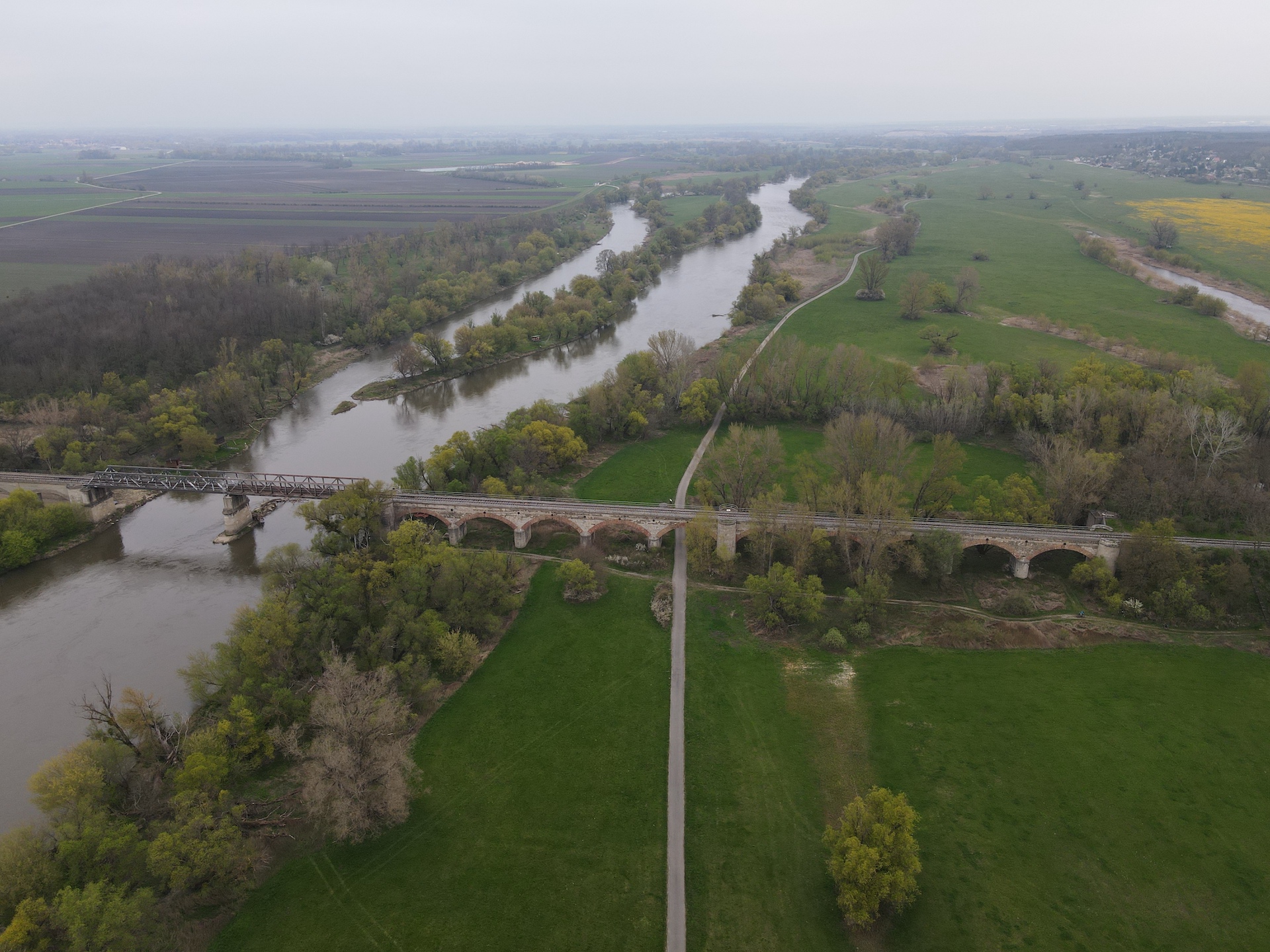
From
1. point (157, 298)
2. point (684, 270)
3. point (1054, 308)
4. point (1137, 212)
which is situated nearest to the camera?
point (157, 298)

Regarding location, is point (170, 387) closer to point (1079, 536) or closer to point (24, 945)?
point (24, 945)

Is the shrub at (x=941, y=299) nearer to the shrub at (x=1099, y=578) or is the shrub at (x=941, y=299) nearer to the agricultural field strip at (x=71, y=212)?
the shrub at (x=1099, y=578)

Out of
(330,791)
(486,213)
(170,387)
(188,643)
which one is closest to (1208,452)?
(330,791)

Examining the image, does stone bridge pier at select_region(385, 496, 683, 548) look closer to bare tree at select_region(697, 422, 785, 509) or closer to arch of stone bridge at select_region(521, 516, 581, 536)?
arch of stone bridge at select_region(521, 516, 581, 536)

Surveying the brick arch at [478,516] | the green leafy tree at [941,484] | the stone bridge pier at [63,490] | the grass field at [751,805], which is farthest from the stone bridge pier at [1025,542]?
the stone bridge pier at [63,490]

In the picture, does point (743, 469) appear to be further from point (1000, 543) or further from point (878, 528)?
point (1000, 543)

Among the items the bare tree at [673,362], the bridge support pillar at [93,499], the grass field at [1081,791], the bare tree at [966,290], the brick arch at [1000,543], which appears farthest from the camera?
the bare tree at [966,290]
